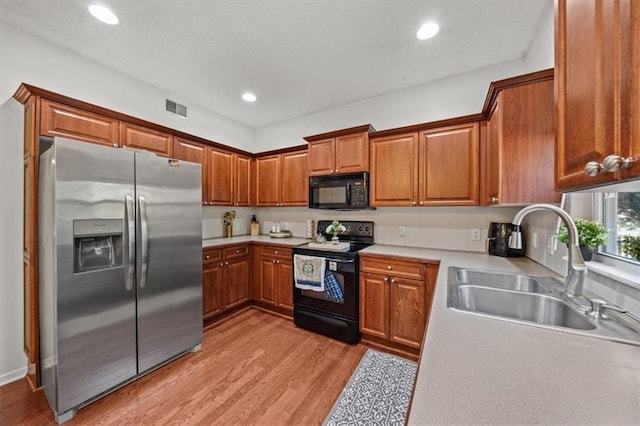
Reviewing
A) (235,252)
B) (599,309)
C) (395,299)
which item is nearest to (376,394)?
(395,299)

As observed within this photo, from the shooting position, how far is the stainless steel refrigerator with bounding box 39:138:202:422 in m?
1.55

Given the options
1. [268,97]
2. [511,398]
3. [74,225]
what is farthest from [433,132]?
[74,225]

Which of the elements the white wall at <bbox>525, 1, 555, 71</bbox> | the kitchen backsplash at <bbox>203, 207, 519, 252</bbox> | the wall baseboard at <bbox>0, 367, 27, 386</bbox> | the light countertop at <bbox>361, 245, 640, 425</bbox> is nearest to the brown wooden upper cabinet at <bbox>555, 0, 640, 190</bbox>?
the light countertop at <bbox>361, 245, 640, 425</bbox>

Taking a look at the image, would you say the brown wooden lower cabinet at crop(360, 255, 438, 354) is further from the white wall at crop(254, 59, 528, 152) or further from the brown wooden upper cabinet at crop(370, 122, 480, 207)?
the white wall at crop(254, 59, 528, 152)

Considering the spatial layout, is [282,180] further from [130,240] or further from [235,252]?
[130,240]

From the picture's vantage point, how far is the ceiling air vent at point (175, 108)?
295 centimetres

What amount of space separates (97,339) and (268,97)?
282cm

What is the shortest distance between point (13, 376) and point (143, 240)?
147cm

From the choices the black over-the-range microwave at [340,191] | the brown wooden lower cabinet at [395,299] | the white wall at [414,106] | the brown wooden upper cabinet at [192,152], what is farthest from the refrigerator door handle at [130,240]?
the white wall at [414,106]

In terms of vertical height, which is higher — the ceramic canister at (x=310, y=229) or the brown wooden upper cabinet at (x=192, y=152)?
the brown wooden upper cabinet at (x=192, y=152)

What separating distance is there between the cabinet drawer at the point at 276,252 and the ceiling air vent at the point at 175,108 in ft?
6.57

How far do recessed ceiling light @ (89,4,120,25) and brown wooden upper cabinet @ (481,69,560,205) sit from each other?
9.03 feet

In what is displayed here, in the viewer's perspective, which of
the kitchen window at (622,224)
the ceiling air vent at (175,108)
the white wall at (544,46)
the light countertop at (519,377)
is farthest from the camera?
the ceiling air vent at (175,108)

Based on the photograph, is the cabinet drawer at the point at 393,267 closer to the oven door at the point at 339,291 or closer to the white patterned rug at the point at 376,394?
the oven door at the point at 339,291
